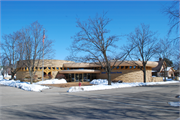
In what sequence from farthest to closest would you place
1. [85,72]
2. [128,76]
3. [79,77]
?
1. [79,77]
2. [85,72]
3. [128,76]

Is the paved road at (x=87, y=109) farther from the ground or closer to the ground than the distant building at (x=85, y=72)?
closer to the ground

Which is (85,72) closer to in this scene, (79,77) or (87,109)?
(79,77)

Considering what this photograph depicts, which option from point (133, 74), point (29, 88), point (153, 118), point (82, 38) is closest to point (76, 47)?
point (82, 38)

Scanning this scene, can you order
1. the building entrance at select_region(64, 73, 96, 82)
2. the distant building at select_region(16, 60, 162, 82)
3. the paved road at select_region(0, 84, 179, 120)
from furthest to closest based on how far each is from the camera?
the building entrance at select_region(64, 73, 96, 82) < the distant building at select_region(16, 60, 162, 82) < the paved road at select_region(0, 84, 179, 120)

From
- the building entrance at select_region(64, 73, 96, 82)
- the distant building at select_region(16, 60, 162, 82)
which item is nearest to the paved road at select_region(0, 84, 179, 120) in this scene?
the distant building at select_region(16, 60, 162, 82)

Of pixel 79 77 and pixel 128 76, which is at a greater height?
pixel 128 76

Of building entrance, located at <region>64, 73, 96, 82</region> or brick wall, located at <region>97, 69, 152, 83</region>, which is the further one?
building entrance, located at <region>64, 73, 96, 82</region>

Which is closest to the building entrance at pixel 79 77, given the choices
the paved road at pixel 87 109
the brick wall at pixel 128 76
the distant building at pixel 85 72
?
the distant building at pixel 85 72

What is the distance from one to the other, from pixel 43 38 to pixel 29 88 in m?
12.8

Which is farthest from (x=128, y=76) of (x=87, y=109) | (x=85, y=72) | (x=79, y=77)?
(x=87, y=109)

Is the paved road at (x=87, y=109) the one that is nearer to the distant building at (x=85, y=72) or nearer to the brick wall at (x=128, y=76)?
the brick wall at (x=128, y=76)

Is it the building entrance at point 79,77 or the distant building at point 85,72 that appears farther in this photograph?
the building entrance at point 79,77

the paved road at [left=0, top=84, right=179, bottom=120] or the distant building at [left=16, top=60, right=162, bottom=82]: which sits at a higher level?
the distant building at [left=16, top=60, right=162, bottom=82]

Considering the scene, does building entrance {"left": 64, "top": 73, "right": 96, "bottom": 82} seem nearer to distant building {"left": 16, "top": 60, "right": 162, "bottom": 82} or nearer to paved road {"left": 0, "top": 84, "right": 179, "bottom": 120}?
distant building {"left": 16, "top": 60, "right": 162, "bottom": 82}
